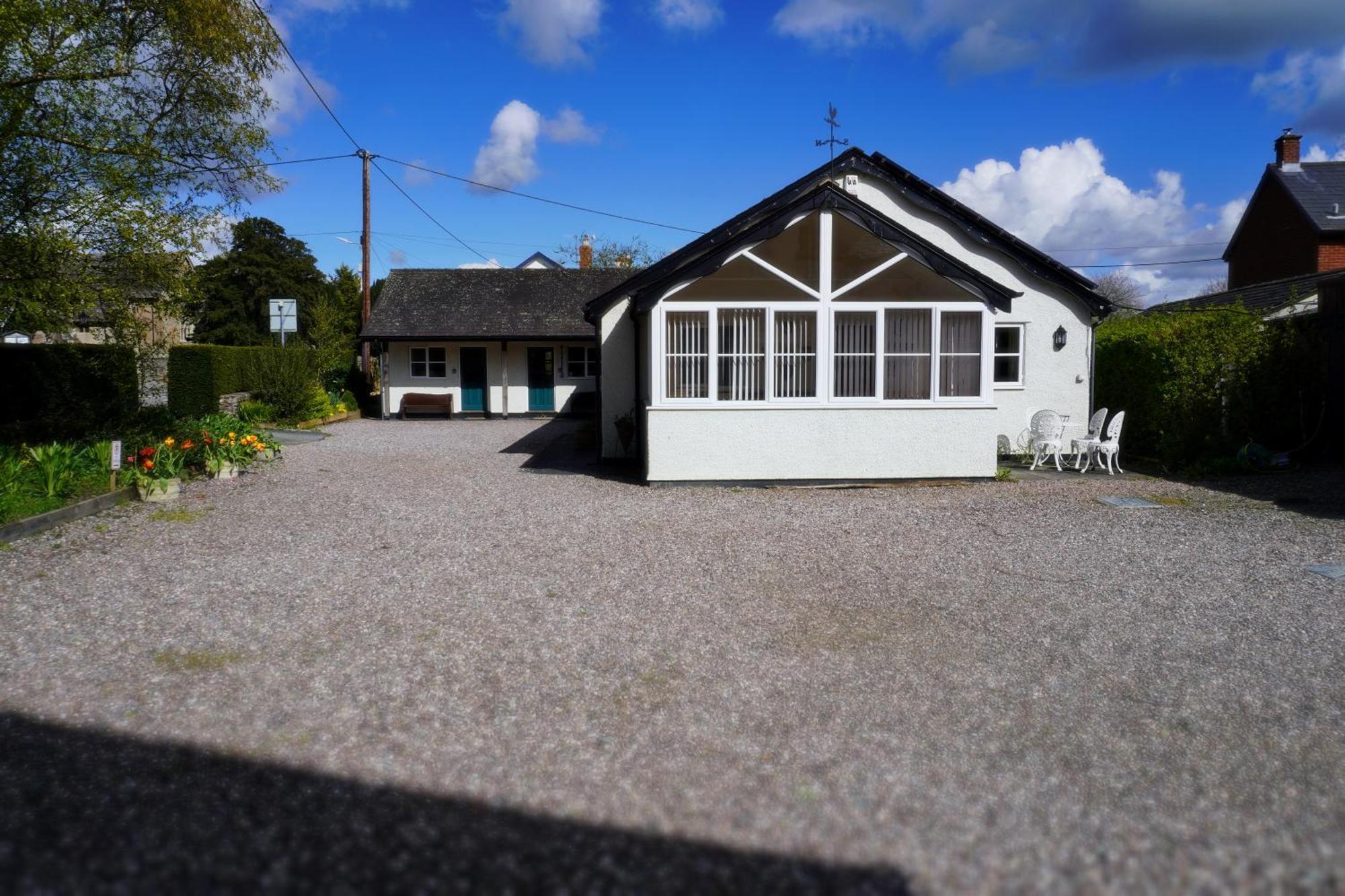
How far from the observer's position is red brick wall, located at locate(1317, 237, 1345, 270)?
92.0 feet

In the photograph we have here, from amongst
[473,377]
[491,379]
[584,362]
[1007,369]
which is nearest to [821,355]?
[1007,369]

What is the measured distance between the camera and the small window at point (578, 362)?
28.9 m

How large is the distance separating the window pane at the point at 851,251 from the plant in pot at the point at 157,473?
8.57 metres

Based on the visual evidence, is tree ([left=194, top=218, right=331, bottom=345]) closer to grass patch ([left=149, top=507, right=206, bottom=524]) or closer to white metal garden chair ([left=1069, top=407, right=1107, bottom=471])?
grass patch ([left=149, top=507, right=206, bottom=524])

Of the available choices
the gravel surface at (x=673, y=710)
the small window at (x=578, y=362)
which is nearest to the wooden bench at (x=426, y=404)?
the small window at (x=578, y=362)

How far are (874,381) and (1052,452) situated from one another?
401cm

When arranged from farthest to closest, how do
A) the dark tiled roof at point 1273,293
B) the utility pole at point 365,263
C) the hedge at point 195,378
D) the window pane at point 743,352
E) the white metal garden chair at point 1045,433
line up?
the utility pole at point 365,263 → the hedge at point 195,378 → the dark tiled roof at point 1273,293 → the white metal garden chair at point 1045,433 → the window pane at point 743,352

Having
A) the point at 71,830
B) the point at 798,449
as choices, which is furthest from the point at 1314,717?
the point at 798,449

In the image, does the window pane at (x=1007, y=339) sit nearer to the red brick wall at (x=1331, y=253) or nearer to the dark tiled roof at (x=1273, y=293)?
the dark tiled roof at (x=1273, y=293)

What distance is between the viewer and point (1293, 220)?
29.9 meters

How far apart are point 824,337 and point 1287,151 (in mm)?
28036

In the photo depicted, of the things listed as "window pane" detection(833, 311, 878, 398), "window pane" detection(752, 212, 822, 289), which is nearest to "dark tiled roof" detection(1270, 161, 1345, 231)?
"window pane" detection(833, 311, 878, 398)

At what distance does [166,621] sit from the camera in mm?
6078

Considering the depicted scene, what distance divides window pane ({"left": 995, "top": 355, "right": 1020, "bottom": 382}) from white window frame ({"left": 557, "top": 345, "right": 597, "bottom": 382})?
15437 millimetres
